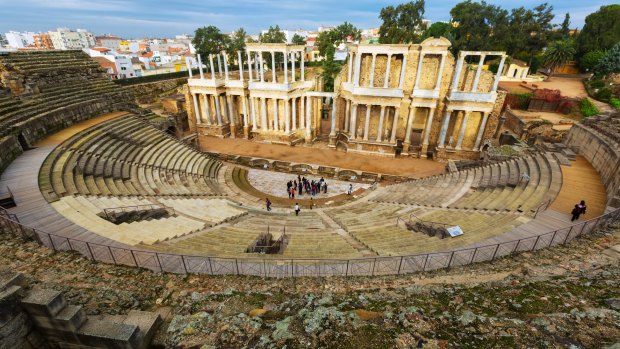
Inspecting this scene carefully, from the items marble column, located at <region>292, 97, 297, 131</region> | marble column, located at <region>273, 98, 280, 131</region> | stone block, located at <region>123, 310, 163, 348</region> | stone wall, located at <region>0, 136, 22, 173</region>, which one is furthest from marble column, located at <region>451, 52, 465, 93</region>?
stone wall, located at <region>0, 136, 22, 173</region>

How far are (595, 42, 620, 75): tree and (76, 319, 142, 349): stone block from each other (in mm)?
63424

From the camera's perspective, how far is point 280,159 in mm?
29656

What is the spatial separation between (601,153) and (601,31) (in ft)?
177

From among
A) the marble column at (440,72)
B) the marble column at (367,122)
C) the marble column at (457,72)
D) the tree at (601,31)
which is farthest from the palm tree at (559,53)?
the marble column at (367,122)

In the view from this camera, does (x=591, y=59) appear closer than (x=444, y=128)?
No

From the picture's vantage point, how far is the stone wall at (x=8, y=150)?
1672cm

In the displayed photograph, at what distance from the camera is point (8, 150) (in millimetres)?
17453

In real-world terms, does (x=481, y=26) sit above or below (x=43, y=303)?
above

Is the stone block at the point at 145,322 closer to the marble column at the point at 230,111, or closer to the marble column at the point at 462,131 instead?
the marble column at the point at 462,131

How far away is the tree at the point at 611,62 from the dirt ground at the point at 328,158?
37777 millimetres

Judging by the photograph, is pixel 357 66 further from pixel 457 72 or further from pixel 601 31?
pixel 601 31

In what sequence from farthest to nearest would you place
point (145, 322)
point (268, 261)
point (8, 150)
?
point (8, 150)
point (268, 261)
point (145, 322)

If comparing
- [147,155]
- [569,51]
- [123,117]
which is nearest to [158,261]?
[147,155]

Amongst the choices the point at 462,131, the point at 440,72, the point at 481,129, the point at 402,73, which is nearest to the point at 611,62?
the point at 481,129
